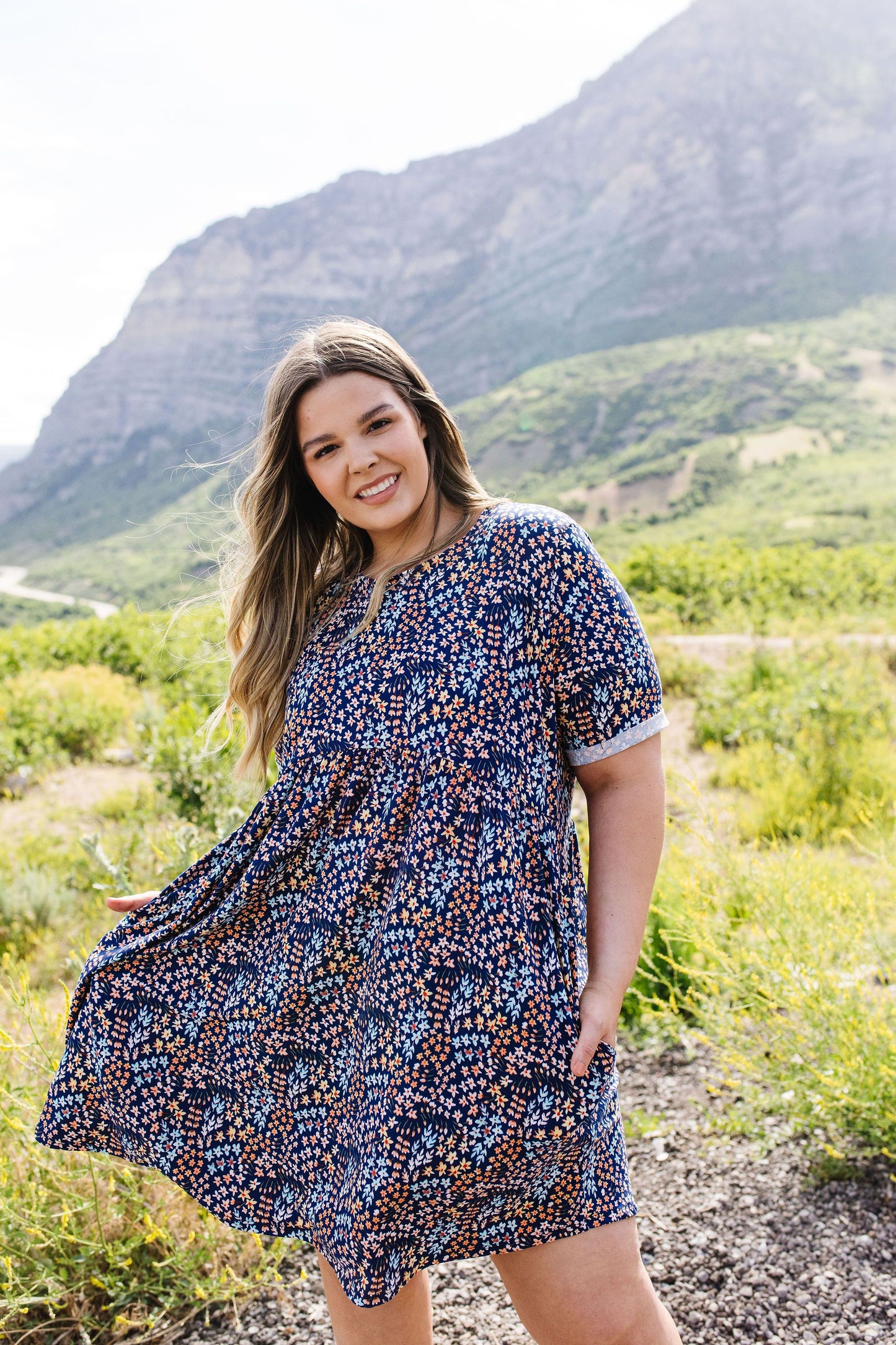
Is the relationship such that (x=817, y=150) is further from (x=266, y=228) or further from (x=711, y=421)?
(x=266, y=228)

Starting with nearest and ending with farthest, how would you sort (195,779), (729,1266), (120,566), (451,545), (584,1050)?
(584,1050) < (451,545) < (729,1266) < (195,779) < (120,566)

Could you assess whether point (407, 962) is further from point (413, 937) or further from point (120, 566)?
point (120, 566)

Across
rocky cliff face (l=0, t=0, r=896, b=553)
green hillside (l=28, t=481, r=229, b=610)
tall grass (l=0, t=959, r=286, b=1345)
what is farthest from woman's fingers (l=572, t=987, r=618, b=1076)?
rocky cliff face (l=0, t=0, r=896, b=553)

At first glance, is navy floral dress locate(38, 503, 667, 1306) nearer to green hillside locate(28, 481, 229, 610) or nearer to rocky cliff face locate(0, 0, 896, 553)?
green hillside locate(28, 481, 229, 610)

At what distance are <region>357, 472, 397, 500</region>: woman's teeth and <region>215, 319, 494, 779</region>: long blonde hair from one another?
0.09 metres

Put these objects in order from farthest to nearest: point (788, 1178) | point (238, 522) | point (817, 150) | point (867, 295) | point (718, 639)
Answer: point (817, 150), point (867, 295), point (718, 639), point (788, 1178), point (238, 522)

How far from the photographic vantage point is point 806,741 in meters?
5.15

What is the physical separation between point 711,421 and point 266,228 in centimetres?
10558

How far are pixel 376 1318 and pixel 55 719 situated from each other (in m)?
6.51

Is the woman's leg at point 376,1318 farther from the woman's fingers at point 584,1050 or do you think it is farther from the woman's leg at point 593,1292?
the woman's fingers at point 584,1050

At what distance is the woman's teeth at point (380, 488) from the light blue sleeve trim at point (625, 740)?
1.77 feet

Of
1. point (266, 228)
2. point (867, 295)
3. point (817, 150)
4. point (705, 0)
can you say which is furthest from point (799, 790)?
point (266, 228)

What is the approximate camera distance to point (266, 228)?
141625 millimetres

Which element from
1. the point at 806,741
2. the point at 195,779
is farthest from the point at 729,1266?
the point at 806,741
